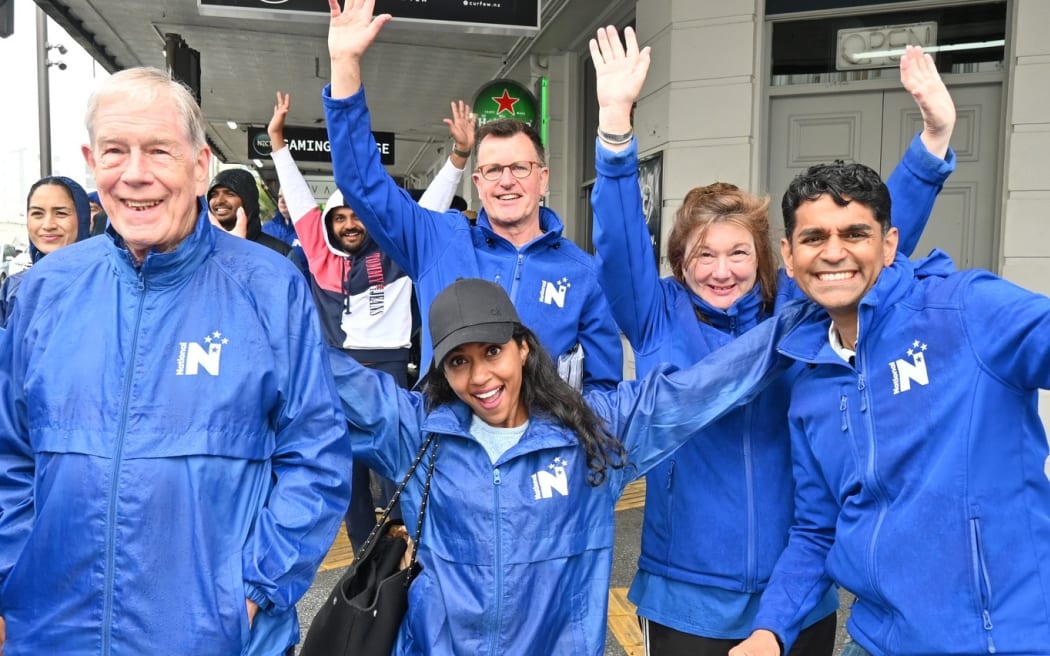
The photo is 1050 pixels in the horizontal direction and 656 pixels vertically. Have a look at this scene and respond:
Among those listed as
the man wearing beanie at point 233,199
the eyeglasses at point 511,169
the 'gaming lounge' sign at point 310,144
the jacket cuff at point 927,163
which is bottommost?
the jacket cuff at point 927,163

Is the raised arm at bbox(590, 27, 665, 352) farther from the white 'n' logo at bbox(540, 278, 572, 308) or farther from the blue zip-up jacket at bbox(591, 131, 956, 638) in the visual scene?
the white 'n' logo at bbox(540, 278, 572, 308)

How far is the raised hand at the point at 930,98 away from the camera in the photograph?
2021 millimetres

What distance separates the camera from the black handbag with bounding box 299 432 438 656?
177 centimetres

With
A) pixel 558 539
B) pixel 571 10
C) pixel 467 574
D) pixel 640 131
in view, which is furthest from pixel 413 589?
pixel 571 10

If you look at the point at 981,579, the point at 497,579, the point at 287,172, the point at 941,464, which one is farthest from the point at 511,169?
the point at 287,172

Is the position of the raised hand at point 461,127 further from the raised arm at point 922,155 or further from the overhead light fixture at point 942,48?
the overhead light fixture at point 942,48

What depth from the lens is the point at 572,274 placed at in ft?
8.71

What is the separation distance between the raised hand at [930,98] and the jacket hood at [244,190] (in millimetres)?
3652

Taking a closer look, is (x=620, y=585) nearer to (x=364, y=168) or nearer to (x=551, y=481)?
(x=551, y=481)

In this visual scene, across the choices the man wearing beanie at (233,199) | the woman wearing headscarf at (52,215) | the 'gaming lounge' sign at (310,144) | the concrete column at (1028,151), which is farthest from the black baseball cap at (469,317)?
the 'gaming lounge' sign at (310,144)

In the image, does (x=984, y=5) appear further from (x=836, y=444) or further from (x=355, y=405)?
(x=355, y=405)

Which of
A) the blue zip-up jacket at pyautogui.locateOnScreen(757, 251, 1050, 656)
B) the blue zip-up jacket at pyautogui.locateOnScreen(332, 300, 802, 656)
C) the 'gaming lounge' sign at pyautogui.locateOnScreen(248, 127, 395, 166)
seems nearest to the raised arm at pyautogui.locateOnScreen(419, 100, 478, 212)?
the blue zip-up jacket at pyautogui.locateOnScreen(332, 300, 802, 656)

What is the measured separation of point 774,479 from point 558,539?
633mm

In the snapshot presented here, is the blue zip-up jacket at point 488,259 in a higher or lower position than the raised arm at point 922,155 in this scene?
lower
